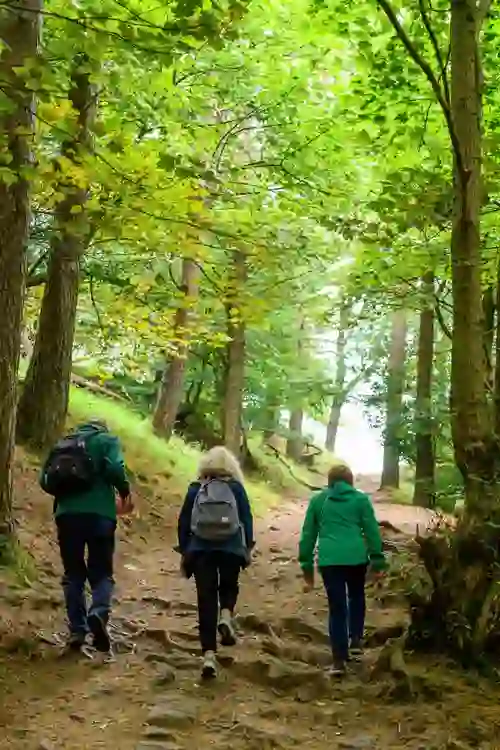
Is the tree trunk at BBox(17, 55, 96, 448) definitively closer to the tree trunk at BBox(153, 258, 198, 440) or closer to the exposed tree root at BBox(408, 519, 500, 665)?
the tree trunk at BBox(153, 258, 198, 440)

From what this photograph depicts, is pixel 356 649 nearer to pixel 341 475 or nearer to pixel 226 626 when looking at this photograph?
pixel 226 626

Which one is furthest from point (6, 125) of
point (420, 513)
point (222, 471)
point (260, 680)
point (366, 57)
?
point (420, 513)

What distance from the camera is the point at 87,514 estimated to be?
6.07 metres

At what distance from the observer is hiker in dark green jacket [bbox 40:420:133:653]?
6.03 metres

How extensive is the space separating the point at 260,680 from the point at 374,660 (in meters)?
0.99

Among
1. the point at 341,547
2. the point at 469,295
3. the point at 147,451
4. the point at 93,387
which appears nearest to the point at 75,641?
the point at 341,547

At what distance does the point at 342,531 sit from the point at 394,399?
Result: 12025mm

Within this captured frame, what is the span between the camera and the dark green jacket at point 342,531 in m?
6.28

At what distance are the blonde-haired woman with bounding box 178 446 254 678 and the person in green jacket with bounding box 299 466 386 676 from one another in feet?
2.03

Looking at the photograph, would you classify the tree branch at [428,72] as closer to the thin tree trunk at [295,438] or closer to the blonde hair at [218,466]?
the blonde hair at [218,466]

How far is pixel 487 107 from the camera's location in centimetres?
1084

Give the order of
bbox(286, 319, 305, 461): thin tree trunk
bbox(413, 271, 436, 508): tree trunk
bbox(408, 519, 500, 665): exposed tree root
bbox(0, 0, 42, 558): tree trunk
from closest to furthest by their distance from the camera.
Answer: bbox(408, 519, 500, 665): exposed tree root
bbox(0, 0, 42, 558): tree trunk
bbox(413, 271, 436, 508): tree trunk
bbox(286, 319, 305, 461): thin tree trunk

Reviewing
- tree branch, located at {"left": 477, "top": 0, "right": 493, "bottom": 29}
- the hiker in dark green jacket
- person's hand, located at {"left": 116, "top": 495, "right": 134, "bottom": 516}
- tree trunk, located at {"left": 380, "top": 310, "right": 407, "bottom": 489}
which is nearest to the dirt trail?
the hiker in dark green jacket

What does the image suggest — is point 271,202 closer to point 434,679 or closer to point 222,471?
point 222,471
